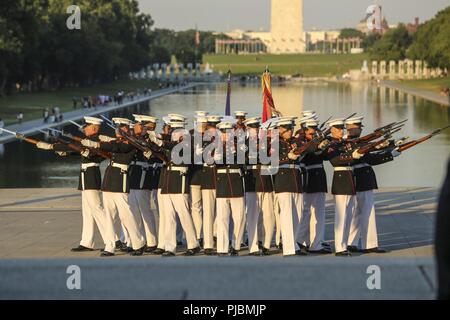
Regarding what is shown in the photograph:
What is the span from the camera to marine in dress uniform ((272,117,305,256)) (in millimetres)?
13227

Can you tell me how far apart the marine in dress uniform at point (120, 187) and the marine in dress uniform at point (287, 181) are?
1.88 metres

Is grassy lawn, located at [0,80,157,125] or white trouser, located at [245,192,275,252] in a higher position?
white trouser, located at [245,192,275,252]

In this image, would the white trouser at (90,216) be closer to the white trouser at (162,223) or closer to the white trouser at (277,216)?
the white trouser at (162,223)

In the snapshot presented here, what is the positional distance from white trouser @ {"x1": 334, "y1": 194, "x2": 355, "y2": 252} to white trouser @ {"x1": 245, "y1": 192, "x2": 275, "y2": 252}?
2.77 ft

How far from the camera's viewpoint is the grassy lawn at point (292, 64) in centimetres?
15200

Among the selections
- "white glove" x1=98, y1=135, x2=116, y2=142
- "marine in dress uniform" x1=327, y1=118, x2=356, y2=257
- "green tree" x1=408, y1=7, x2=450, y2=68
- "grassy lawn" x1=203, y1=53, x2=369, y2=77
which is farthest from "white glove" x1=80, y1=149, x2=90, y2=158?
"grassy lawn" x1=203, y1=53, x2=369, y2=77

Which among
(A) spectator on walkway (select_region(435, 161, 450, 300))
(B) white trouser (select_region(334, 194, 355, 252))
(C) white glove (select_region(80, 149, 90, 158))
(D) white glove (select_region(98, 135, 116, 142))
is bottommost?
(B) white trouser (select_region(334, 194, 355, 252))

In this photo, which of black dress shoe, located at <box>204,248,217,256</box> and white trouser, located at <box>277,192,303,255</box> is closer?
white trouser, located at <box>277,192,303,255</box>

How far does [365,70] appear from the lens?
141m

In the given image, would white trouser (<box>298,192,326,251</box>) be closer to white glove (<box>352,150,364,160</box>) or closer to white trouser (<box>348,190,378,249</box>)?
white trouser (<box>348,190,378,249</box>)

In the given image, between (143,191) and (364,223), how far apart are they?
9.54ft

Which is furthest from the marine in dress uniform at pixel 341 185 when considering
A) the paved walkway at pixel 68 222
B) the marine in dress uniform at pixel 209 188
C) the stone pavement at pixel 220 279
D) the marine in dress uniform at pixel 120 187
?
the stone pavement at pixel 220 279

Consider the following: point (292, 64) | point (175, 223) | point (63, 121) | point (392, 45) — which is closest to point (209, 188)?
point (175, 223)

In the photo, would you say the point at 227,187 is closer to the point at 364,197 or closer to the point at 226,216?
the point at 226,216
